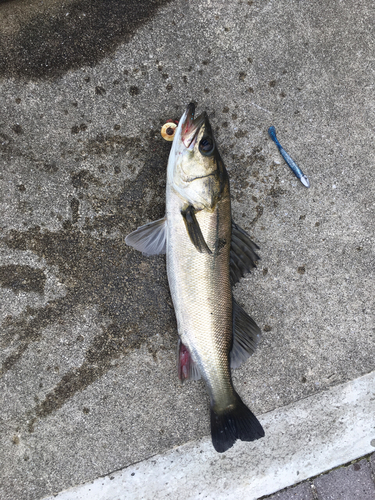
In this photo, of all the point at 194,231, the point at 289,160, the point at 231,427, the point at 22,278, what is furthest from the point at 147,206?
the point at 231,427

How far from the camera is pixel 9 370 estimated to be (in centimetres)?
269

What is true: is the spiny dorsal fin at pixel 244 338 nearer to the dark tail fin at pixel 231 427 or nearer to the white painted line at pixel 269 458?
the dark tail fin at pixel 231 427

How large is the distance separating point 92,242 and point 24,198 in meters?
0.68

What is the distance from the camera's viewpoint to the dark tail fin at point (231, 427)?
2.53 m

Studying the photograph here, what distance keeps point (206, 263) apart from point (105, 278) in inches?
37.8

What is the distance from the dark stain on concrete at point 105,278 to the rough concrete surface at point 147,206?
12 mm

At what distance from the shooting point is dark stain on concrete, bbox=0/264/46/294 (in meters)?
2.69

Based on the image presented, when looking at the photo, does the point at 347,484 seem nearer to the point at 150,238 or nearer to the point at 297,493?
the point at 297,493

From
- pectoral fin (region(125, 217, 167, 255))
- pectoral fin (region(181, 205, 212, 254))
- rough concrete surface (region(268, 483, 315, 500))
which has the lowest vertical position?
rough concrete surface (region(268, 483, 315, 500))

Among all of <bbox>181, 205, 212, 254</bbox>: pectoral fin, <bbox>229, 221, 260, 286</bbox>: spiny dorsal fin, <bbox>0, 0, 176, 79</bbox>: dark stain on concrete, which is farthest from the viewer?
<bbox>0, 0, 176, 79</bbox>: dark stain on concrete

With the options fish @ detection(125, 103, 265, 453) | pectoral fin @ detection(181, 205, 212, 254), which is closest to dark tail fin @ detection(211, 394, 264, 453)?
fish @ detection(125, 103, 265, 453)

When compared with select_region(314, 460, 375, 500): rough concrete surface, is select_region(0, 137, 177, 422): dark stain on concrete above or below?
above

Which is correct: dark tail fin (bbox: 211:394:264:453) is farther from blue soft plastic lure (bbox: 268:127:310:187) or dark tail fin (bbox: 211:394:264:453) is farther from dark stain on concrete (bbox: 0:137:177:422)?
blue soft plastic lure (bbox: 268:127:310:187)

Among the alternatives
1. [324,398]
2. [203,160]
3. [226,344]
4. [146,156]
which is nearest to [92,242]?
[146,156]
